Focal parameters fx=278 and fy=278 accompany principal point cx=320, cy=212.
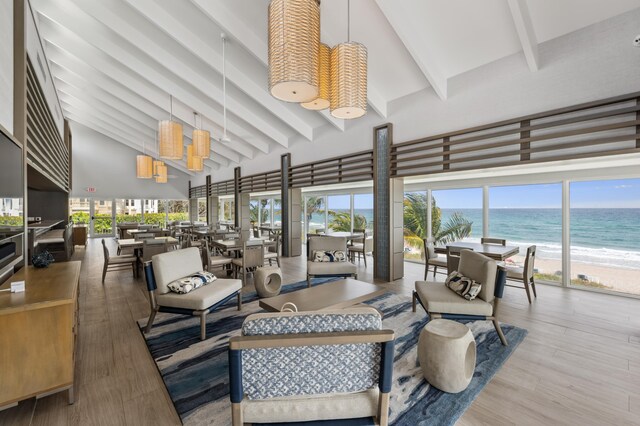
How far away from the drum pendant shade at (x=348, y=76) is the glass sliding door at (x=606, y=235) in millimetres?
4631

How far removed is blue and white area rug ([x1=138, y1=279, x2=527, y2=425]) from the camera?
1942mm

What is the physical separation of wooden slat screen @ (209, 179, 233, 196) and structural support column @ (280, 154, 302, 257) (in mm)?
3897

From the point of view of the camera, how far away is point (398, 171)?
17.6ft

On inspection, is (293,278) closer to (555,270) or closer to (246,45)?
(246,45)

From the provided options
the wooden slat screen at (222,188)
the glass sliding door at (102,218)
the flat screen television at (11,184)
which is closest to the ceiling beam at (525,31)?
the flat screen television at (11,184)

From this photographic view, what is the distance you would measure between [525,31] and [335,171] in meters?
4.11

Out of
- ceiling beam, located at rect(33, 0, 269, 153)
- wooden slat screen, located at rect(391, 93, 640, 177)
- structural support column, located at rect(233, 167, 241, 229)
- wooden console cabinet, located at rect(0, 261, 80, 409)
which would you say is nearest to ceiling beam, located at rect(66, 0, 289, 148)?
ceiling beam, located at rect(33, 0, 269, 153)

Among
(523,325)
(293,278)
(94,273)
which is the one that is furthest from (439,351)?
(94,273)

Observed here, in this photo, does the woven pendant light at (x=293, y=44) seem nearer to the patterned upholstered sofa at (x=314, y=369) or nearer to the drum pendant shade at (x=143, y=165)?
the patterned upholstered sofa at (x=314, y=369)

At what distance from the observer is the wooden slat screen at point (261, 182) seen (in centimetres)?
866

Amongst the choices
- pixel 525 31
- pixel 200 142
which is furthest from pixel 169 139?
pixel 525 31

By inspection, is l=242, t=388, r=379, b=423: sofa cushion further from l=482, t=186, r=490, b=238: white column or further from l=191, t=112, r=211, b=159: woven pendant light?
l=482, t=186, r=490, b=238: white column

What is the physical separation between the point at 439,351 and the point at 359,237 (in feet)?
15.9

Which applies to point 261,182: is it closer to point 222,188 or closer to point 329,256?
point 222,188
